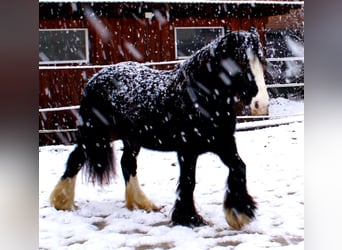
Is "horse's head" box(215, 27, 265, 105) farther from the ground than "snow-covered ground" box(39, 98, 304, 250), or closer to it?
farther from the ground

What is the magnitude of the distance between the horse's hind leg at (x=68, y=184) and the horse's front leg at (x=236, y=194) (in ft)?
2.25

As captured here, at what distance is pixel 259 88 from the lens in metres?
2.40

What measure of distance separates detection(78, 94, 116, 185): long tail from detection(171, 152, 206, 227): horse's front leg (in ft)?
1.08

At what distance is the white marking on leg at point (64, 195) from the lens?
2.34 m

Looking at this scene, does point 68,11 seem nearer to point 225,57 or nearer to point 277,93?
point 225,57

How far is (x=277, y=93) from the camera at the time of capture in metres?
2.45

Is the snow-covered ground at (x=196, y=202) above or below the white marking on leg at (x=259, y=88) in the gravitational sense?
below

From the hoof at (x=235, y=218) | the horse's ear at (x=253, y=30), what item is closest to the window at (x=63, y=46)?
the horse's ear at (x=253, y=30)

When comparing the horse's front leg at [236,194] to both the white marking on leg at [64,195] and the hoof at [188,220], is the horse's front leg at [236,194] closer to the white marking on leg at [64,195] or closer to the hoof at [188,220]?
the hoof at [188,220]

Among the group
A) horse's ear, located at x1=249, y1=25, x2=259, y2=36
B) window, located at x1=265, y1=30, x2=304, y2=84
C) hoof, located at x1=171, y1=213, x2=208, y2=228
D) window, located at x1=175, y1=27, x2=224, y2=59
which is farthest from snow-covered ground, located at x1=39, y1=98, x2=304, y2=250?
window, located at x1=175, y1=27, x2=224, y2=59

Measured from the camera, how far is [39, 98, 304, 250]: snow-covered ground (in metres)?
2.34

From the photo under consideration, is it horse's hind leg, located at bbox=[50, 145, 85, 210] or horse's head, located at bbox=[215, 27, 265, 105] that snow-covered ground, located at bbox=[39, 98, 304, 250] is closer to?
horse's hind leg, located at bbox=[50, 145, 85, 210]

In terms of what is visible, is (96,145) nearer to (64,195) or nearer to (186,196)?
(64,195)

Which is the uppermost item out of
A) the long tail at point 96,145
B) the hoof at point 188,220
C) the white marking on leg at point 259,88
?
the white marking on leg at point 259,88
